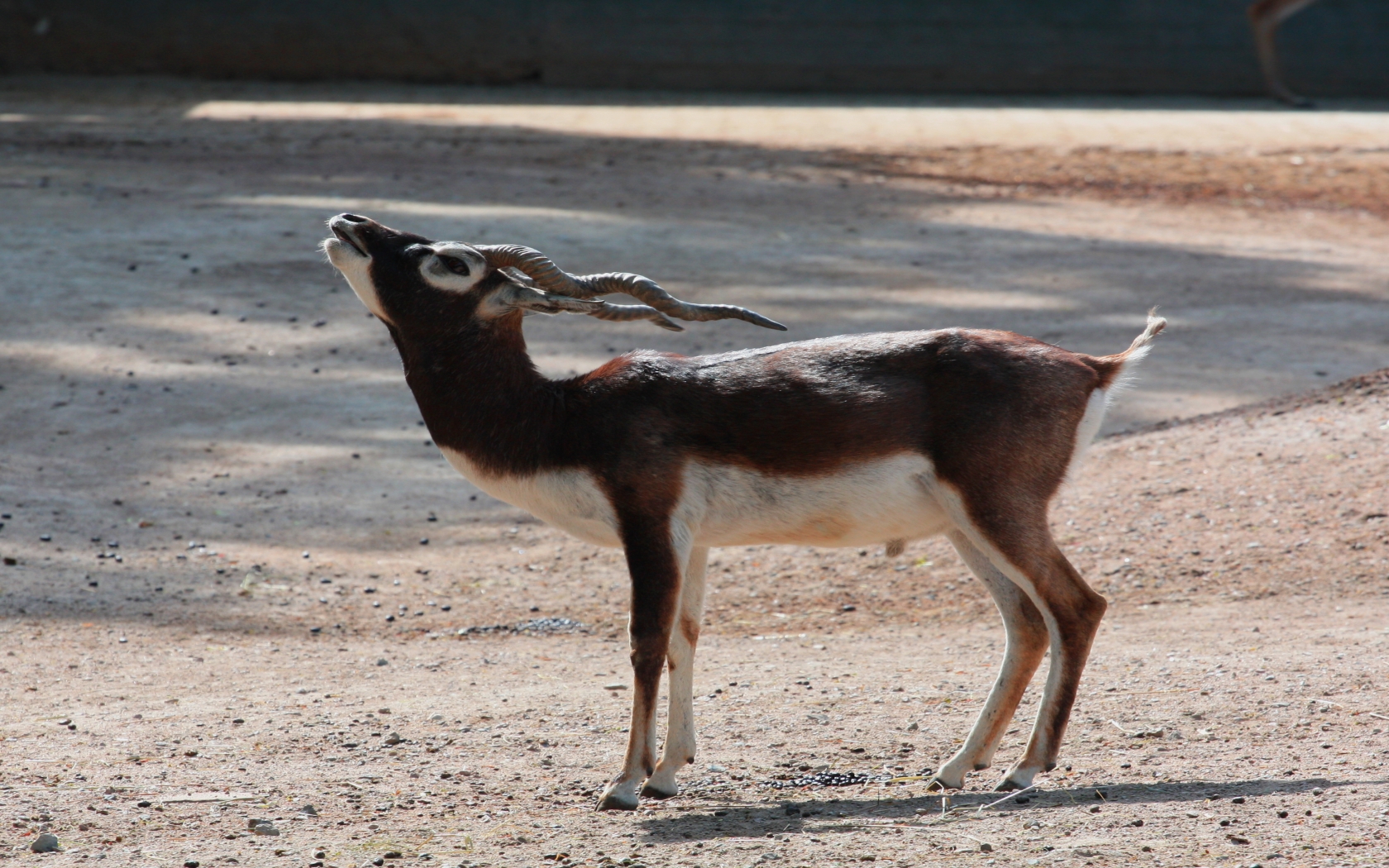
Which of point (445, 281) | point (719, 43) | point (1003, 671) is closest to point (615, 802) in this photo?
point (1003, 671)

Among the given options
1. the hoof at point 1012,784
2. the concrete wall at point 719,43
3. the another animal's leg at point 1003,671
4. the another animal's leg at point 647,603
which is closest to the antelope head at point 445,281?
the another animal's leg at point 647,603

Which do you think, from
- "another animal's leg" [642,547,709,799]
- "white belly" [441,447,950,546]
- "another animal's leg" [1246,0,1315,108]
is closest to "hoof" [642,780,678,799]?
"another animal's leg" [642,547,709,799]

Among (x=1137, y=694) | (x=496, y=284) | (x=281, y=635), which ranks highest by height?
(x=496, y=284)

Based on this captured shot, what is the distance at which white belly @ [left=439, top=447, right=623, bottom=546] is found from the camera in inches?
200

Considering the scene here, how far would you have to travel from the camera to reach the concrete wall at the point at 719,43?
85.6 feet

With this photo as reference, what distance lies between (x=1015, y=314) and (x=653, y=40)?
1517cm

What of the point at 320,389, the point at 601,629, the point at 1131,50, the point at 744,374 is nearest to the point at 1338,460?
the point at 601,629

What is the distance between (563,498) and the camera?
512 centimetres

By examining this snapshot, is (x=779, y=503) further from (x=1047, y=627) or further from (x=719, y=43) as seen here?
(x=719, y=43)

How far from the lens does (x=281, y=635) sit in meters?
7.41

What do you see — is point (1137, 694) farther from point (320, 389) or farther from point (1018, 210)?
point (1018, 210)

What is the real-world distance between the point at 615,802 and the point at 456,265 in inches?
75.1

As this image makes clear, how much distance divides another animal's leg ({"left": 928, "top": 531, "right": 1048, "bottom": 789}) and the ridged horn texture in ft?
3.76

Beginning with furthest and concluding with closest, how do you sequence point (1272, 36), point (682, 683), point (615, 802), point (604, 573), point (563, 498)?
point (1272, 36), point (604, 573), point (682, 683), point (563, 498), point (615, 802)
